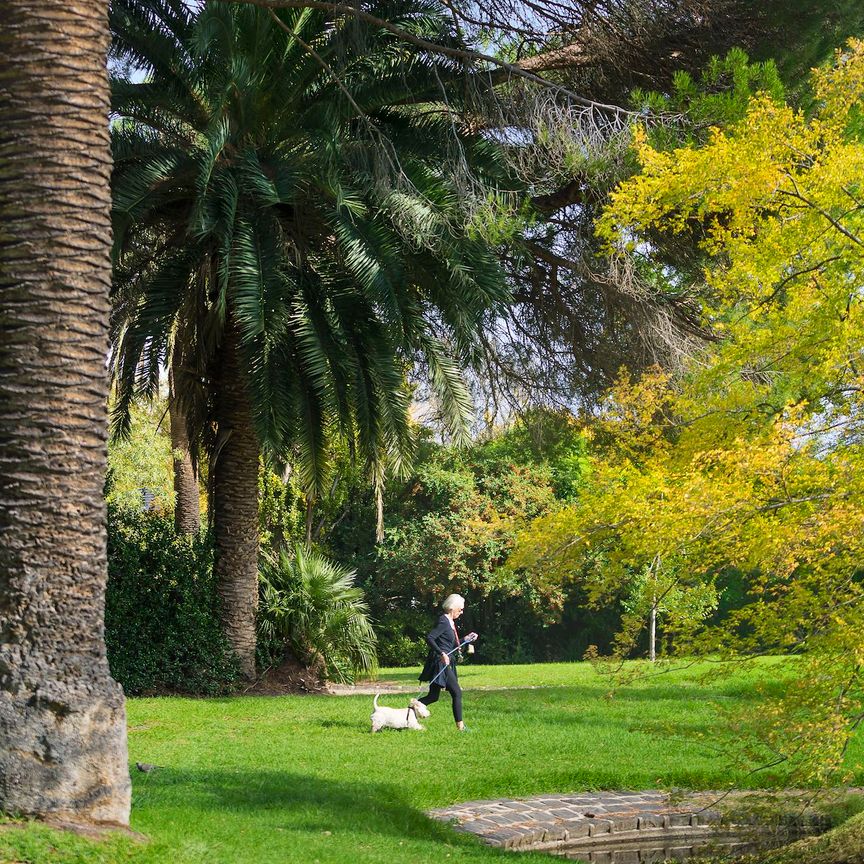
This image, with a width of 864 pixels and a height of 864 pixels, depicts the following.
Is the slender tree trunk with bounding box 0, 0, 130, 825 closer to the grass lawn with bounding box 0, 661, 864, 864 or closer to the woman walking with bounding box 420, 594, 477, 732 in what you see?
the grass lawn with bounding box 0, 661, 864, 864

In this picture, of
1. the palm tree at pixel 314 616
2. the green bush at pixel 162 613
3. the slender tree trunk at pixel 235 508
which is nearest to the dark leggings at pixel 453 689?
the green bush at pixel 162 613

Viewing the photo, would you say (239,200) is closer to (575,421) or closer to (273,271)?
(273,271)

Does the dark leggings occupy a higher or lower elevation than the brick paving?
higher

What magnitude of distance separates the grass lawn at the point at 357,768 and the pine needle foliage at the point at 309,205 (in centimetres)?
374

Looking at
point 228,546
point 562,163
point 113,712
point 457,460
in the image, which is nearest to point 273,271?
point 562,163

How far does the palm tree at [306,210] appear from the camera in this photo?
44.4 ft

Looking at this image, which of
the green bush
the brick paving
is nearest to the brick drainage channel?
the brick paving

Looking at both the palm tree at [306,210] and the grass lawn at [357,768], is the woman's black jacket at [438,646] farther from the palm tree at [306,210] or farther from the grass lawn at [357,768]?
the palm tree at [306,210]

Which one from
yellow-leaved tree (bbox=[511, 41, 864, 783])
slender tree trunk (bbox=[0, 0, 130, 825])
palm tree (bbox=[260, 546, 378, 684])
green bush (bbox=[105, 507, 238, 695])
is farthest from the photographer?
palm tree (bbox=[260, 546, 378, 684])

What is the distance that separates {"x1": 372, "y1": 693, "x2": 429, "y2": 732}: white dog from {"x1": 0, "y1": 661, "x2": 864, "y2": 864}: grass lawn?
0.12m

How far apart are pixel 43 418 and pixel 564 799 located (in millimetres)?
5673

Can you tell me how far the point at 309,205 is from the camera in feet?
49.1

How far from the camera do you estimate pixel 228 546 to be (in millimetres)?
16906

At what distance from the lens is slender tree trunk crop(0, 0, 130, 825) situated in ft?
19.7
